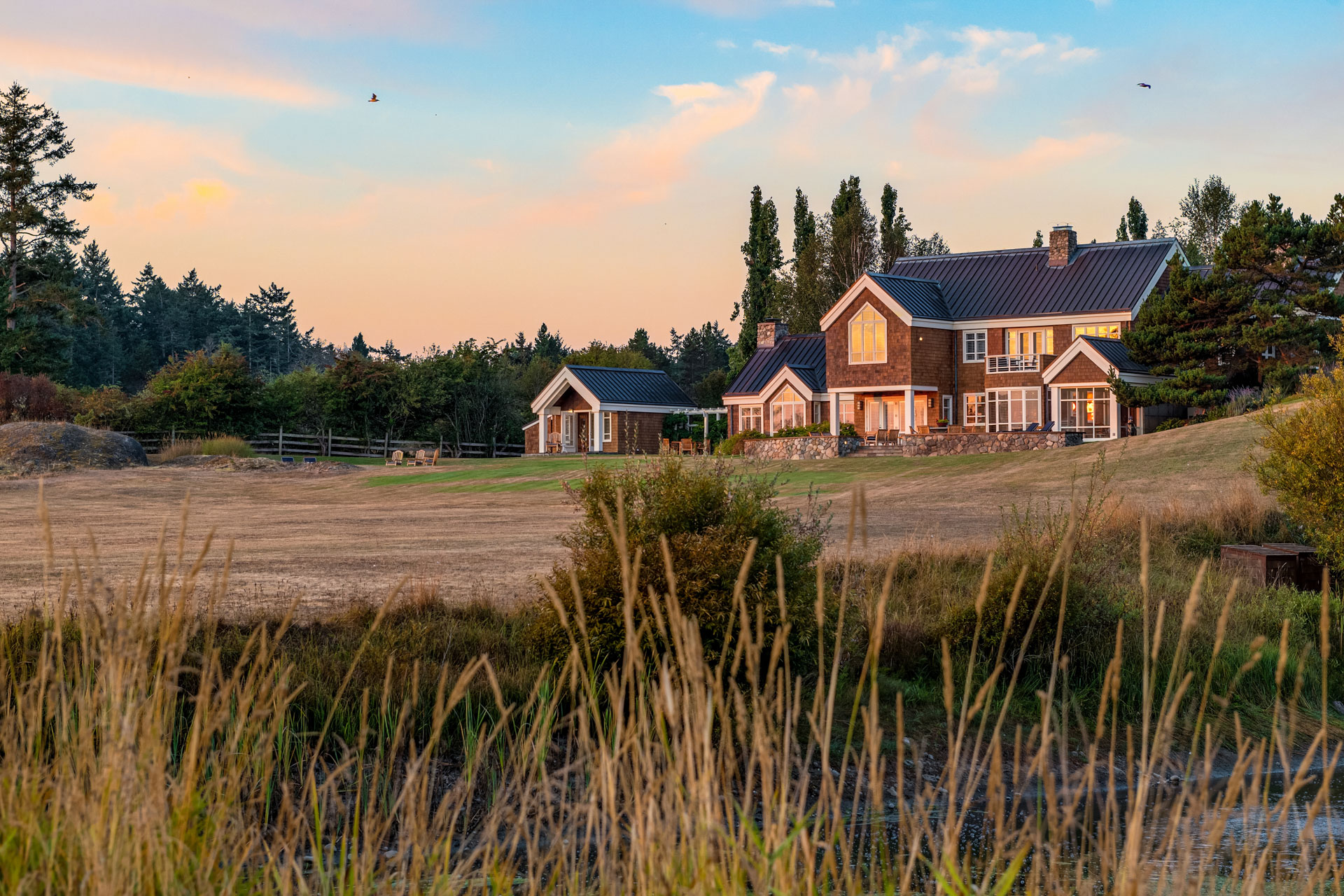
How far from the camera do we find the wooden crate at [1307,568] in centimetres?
1475

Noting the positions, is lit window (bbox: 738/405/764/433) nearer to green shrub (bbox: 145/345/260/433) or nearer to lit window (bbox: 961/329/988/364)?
lit window (bbox: 961/329/988/364)

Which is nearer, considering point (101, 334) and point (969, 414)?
point (969, 414)

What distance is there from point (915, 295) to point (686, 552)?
131ft

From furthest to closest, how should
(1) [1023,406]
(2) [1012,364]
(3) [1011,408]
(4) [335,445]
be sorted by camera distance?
(4) [335,445] → (2) [1012,364] → (3) [1011,408] → (1) [1023,406]

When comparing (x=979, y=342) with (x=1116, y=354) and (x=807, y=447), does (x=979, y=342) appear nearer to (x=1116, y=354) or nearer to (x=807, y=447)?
(x=1116, y=354)

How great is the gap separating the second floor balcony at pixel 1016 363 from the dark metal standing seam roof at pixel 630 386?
1594 centimetres

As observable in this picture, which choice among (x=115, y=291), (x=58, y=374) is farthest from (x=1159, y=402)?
(x=115, y=291)

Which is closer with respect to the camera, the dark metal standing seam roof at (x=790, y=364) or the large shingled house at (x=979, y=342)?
the large shingled house at (x=979, y=342)

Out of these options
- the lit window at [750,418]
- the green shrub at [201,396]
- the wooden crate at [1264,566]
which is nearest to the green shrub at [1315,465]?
the wooden crate at [1264,566]

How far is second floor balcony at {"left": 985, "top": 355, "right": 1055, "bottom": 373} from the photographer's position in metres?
44.4

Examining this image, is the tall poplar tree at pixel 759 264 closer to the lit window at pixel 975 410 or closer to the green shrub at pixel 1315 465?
the lit window at pixel 975 410

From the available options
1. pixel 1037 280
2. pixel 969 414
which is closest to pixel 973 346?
pixel 969 414

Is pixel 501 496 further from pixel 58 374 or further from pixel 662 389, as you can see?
pixel 58 374

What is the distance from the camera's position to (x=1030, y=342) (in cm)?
4581
